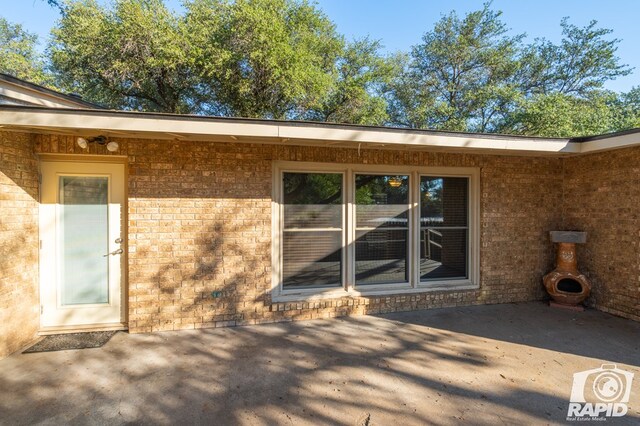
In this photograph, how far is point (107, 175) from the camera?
385cm

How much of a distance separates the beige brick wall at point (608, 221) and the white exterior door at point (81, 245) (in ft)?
22.1

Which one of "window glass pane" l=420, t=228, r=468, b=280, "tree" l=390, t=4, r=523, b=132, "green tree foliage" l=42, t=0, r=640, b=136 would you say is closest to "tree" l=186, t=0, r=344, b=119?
"green tree foliage" l=42, t=0, r=640, b=136

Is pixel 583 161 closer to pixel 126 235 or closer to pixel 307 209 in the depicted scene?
pixel 307 209

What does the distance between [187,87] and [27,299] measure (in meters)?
10.5

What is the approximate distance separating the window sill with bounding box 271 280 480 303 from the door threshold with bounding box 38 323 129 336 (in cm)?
196

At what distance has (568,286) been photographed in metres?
4.92

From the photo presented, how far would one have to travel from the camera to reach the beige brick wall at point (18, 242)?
315 cm

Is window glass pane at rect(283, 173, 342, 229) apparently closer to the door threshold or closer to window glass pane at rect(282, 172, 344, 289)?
window glass pane at rect(282, 172, 344, 289)

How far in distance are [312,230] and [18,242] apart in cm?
336

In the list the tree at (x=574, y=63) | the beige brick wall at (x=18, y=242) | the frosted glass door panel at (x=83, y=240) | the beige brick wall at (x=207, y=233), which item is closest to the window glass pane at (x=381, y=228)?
the beige brick wall at (x=207, y=233)

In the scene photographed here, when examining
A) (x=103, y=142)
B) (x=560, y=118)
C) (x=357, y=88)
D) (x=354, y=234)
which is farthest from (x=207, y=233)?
(x=560, y=118)

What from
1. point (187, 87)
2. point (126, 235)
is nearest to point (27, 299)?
point (126, 235)

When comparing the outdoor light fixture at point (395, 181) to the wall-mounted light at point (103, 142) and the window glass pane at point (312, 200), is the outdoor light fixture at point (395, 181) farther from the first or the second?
the wall-mounted light at point (103, 142)

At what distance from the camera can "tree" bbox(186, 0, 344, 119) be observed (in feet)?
35.0
